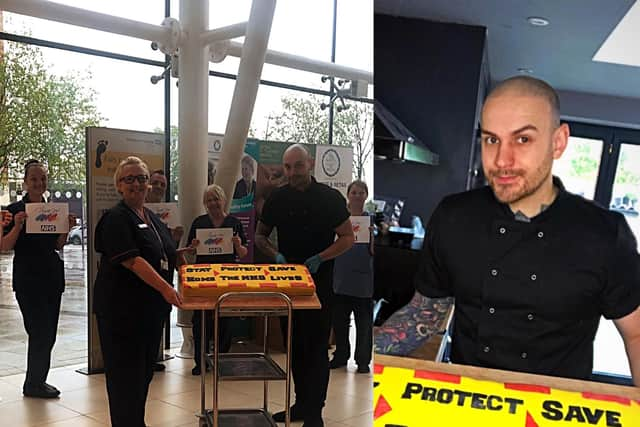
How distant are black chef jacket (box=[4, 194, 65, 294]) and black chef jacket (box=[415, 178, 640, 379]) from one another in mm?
820

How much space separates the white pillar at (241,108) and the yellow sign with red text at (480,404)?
507mm

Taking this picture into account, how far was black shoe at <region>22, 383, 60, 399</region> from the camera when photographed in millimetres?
1385

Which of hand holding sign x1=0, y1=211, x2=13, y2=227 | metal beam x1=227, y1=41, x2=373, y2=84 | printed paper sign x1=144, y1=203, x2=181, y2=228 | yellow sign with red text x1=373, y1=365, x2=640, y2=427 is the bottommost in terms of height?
yellow sign with red text x1=373, y1=365, x2=640, y2=427

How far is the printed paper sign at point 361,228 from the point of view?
132 centimetres

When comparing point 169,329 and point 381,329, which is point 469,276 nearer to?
point 381,329

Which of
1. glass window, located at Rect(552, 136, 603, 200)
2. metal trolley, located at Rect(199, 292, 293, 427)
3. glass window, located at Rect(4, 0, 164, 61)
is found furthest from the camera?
metal trolley, located at Rect(199, 292, 293, 427)

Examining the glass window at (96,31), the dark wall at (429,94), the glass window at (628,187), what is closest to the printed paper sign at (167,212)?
the glass window at (96,31)

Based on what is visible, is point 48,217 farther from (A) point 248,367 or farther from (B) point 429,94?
(B) point 429,94

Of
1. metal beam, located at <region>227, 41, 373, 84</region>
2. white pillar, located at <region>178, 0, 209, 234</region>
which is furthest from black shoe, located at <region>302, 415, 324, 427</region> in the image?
metal beam, located at <region>227, 41, 373, 84</region>

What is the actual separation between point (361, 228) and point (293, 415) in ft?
1.56

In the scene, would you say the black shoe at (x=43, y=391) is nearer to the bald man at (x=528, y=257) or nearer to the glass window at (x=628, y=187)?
the bald man at (x=528, y=257)

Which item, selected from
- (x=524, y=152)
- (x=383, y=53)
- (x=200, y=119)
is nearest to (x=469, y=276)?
(x=524, y=152)

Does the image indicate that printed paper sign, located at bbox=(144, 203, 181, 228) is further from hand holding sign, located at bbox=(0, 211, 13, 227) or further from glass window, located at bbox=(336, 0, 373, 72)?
glass window, located at bbox=(336, 0, 373, 72)

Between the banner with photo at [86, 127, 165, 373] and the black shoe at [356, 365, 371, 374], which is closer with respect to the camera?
the banner with photo at [86, 127, 165, 373]
